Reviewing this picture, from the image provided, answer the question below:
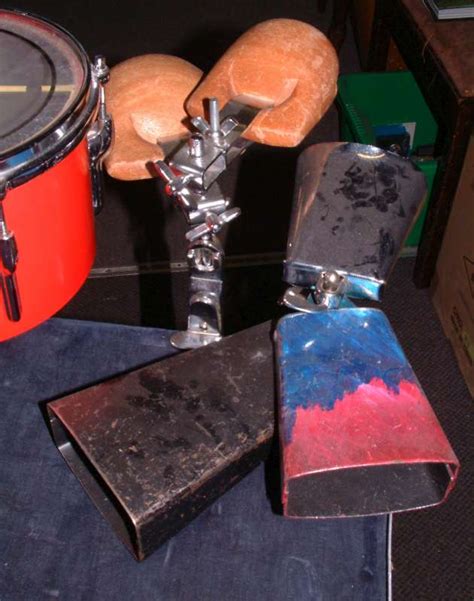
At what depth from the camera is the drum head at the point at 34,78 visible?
0.81 metres

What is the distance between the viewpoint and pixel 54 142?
0.81m

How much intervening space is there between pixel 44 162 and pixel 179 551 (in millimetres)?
475

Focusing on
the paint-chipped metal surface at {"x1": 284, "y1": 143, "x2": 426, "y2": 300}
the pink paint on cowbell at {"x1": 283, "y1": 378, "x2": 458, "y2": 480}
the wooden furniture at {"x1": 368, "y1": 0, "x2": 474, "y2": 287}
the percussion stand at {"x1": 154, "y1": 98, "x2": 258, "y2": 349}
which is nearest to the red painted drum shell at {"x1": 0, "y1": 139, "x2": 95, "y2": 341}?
the percussion stand at {"x1": 154, "y1": 98, "x2": 258, "y2": 349}

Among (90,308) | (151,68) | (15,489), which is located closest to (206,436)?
(15,489)

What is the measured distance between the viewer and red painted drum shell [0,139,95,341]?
0.84 meters

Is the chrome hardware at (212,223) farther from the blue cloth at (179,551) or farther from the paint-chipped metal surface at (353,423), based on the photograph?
the blue cloth at (179,551)

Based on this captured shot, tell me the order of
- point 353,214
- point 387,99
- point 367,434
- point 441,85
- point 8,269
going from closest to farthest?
1. point 367,434
2. point 353,214
3. point 8,269
4. point 441,85
5. point 387,99

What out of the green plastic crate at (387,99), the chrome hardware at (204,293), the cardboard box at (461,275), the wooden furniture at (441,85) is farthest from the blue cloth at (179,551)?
the green plastic crate at (387,99)

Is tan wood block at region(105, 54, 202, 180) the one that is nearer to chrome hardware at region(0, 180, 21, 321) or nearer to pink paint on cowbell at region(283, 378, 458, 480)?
chrome hardware at region(0, 180, 21, 321)

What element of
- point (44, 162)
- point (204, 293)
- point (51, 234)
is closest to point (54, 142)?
point (44, 162)

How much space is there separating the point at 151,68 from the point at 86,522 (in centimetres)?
57

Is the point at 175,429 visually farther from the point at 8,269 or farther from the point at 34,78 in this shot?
the point at 34,78

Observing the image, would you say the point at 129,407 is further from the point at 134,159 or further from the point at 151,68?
→ the point at 151,68

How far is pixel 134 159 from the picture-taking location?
893 mm
